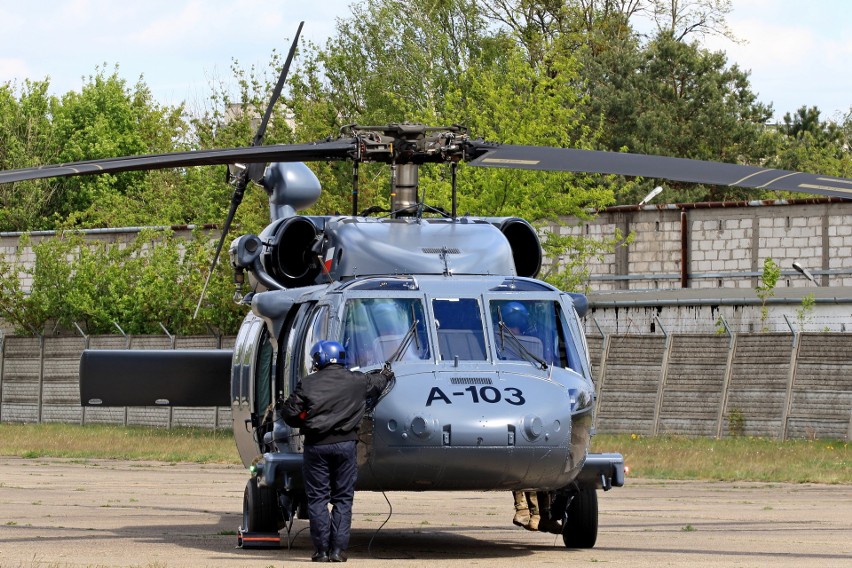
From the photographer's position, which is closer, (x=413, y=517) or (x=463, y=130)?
(x=463, y=130)

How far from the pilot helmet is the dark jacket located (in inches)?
53.2

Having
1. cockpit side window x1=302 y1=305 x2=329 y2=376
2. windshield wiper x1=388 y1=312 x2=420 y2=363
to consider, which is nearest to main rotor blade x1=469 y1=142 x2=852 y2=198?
windshield wiper x1=388 y1=312 x2=420 y2=363

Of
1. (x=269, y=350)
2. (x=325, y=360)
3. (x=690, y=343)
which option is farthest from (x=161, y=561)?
(x=690, y=343)

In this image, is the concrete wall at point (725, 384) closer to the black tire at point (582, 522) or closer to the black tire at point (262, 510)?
the black tire at point (582, 522)

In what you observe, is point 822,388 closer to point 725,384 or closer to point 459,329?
point 725,384

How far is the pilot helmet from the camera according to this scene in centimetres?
1278

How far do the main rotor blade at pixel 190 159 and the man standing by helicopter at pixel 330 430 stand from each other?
1.87 m

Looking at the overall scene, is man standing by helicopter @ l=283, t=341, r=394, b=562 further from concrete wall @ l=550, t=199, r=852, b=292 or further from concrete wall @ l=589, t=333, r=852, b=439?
concrete wall @ l=550, t=199, r=852, b=292

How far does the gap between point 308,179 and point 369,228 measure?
132 inches

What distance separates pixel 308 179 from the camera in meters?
17.1

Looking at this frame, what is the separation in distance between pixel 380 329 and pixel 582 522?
8.81ft

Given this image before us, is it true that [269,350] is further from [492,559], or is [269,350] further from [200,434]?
[200,434]

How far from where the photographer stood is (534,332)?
42.1 feet

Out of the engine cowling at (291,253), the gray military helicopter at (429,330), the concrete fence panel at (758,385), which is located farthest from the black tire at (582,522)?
the concrete fence panel at (758,385)
